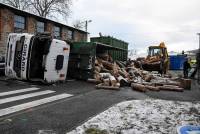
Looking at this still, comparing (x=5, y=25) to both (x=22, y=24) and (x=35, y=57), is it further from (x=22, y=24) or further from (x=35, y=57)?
(x=35, y=57)

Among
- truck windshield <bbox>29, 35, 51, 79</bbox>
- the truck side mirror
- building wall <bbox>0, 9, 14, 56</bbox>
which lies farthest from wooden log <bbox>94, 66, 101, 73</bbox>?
building wall <bbox>0, 9, 14, 56</bbox>

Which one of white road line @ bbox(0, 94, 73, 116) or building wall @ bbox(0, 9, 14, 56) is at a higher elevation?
building wall @ bbox(0, 9, 14, 56)

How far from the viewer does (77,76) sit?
48.9ft

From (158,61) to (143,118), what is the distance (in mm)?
17758

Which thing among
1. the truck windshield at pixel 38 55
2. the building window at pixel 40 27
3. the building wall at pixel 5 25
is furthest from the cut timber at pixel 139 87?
the building window at pixel 40 27

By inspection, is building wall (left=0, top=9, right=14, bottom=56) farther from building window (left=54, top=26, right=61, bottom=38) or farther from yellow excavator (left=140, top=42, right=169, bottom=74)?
yellow excavator (left=140, top=42, right=169, bottom=74)

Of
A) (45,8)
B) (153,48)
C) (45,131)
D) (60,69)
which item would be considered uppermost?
(45,8)

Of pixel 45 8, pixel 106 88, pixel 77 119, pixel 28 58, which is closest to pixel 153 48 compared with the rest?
pixel 106 88

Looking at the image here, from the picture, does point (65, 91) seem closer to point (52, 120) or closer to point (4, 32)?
point (52, 120)

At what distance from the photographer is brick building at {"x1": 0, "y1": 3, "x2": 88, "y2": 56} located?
17.8 metres

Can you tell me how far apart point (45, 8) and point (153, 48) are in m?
23.1

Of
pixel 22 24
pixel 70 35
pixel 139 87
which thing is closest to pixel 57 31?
pixel 70 35

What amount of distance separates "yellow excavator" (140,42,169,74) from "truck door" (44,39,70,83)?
12.5 m

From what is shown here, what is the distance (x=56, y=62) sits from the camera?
40.7 feet
